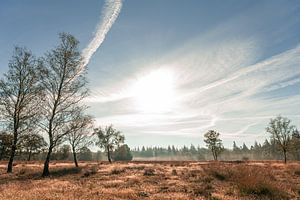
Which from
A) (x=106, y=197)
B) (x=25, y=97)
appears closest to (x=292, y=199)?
(x=106, y=197)

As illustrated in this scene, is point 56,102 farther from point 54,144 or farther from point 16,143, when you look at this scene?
point 16,143

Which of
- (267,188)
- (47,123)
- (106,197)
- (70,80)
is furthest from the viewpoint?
(70,80)

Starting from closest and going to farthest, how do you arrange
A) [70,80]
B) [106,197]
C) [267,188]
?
[106,197], [267,188], [70,80]

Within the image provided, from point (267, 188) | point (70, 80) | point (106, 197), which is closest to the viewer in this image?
point (106, 197)

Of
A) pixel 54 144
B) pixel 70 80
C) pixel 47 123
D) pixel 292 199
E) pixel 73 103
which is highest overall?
pixel 70 80

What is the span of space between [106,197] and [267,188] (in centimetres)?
792

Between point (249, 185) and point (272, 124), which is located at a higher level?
point (272, 124)

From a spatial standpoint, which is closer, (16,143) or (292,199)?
(292,199)

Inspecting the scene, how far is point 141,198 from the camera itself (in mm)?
10766

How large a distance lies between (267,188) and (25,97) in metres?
23.0

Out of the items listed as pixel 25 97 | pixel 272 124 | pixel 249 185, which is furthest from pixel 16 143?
pixel 272 124

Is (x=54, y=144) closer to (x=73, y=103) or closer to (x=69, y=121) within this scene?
(x=69, y=121)

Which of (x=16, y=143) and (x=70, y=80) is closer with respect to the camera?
(x=70, y=80)

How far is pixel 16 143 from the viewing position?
1038 inches
